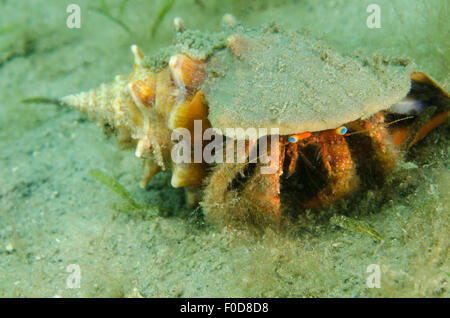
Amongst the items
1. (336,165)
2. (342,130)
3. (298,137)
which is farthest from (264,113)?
(336,165)

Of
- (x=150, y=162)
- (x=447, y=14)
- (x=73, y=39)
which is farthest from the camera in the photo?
(x=73, y=39)

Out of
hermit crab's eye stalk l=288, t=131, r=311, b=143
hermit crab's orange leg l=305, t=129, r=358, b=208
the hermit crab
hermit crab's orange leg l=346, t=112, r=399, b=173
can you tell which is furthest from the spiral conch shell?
hermit crab's orange leg l=346, t=112, r=399, b=173

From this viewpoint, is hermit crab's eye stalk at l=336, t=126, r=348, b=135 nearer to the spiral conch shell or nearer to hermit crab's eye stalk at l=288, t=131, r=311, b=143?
hermit crab's eye stalk at l=288, t=131, r=311, b=143

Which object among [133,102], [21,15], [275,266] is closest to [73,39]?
[21,15]

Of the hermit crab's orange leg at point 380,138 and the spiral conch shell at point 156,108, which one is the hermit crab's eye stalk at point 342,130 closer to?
the hermit crab's orange leg at point 380,138

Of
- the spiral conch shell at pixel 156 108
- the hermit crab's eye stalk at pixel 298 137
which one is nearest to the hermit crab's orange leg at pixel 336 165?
the hermit crab's eye stalk at pixel 298 137

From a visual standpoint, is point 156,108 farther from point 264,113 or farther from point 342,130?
point 342,130

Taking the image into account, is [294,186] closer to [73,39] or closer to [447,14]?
[447,14]

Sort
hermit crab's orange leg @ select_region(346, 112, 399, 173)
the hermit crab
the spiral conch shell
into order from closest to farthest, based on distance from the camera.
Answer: the hermit crab
the spiral conch shell
hermit crab's orange leg @ select_region(346, 112, 399, 173)
